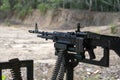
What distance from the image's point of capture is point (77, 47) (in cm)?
457

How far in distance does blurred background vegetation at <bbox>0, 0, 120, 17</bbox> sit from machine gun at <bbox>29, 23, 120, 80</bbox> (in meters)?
28.9

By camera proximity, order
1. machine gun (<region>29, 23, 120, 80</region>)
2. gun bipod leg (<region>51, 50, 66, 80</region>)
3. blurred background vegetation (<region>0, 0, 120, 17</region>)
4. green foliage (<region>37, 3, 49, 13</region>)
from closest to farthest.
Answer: machine gun (<region>29, 23, 120, 80</region>) < gun bipod leg (<region>51, 50, 66, 80</region>) < blurred background vegetation (<region>0, 0, 120, 17</region>) < green foliage (<region>37, 3, 49, 13</region>)

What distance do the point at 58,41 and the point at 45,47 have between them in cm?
1332

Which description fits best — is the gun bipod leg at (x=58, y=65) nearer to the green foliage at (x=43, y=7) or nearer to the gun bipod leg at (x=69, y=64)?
the gun bipod leg at (x=69, y=64)

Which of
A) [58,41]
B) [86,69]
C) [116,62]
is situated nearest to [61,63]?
[58,41]

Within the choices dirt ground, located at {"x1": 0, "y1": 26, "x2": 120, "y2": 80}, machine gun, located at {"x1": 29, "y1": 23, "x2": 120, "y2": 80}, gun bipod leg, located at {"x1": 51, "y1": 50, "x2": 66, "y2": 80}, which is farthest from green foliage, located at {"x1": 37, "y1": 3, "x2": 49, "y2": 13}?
gun bipod leg, located at {"x1": 51, "y1": 50, "x2": 66, "y2": 80}

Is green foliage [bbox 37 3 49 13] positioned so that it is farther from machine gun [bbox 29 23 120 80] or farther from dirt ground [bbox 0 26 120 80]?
machine gun [bbox 29 23 120 80]

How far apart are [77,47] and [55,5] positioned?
31.7 metres

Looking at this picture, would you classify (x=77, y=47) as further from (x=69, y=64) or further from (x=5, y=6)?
(x=5, y=6)

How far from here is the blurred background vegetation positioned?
35.0m

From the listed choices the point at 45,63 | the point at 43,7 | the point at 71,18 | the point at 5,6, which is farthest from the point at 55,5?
the point at 45,63

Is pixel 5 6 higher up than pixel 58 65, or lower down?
lower down

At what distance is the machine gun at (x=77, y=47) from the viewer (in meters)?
4.33

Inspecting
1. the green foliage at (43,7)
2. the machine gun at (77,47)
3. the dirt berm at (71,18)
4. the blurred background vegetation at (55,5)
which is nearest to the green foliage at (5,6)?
the blurred background vegetation at (55,5)
